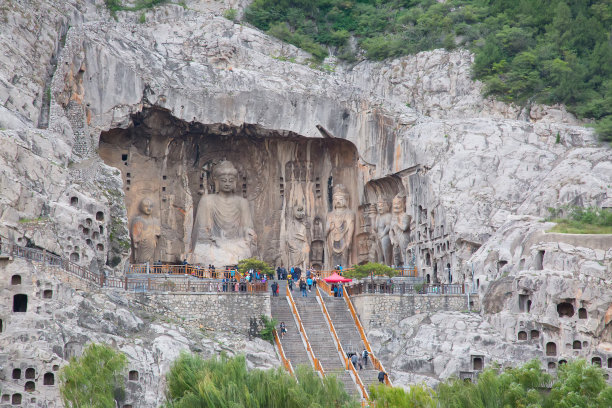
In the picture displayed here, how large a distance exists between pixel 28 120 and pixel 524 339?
2683 centimetres

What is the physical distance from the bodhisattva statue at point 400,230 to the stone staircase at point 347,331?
326 inches

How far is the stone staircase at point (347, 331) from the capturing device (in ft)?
140

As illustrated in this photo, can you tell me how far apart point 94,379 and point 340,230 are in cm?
2650

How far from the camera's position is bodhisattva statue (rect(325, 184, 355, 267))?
195 feet

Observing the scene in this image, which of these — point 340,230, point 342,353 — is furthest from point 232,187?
point 342,353

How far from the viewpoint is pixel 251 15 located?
67375 mm

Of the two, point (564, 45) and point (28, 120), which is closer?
point (28, 120)

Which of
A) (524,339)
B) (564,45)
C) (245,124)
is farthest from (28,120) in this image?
(564,45)

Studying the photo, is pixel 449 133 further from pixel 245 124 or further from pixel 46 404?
pixel 46 404

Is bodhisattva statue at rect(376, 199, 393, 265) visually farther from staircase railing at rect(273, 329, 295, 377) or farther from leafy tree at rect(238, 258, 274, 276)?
staircase railing at rect(273, 329, 295, 377)

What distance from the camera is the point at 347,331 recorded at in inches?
1816

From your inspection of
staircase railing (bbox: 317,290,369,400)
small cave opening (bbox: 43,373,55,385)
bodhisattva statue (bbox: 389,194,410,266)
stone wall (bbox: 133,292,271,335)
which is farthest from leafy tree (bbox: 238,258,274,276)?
small cave opening (bbox: 43,373,55,385)

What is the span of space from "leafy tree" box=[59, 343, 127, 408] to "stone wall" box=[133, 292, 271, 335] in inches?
313

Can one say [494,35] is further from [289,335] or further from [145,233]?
[289,335]
